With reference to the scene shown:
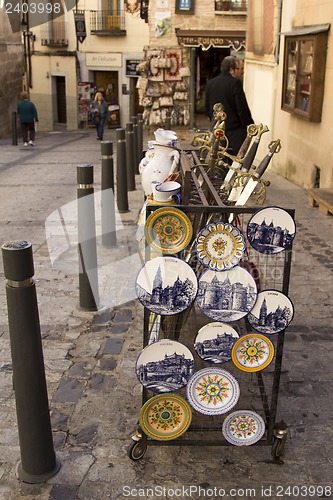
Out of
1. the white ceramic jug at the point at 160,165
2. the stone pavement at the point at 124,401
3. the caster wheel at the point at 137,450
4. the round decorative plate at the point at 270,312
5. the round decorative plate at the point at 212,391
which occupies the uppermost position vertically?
the white ceramic jug at the point at 160,165

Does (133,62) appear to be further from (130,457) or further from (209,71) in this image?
(130,457)

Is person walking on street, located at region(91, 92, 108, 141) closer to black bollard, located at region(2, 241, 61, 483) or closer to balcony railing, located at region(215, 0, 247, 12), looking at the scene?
balcony railing, located at region(215, 0, 247, 12)

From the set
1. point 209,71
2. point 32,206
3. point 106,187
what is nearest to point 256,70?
point 32,206

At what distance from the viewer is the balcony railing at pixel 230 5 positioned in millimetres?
19984

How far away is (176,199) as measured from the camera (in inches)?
124

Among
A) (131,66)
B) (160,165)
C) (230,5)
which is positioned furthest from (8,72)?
(160,165)

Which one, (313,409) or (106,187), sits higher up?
(106,187)

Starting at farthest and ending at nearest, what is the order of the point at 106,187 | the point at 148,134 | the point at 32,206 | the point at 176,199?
the point at 148,134 → the point at 32,206 → the point at 106,187 → the point at 176,199

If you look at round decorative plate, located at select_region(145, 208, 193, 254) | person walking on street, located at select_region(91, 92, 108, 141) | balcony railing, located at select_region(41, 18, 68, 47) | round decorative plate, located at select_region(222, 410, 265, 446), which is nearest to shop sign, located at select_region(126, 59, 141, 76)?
balcony railing, located at select_region(41, 18, 68, 47)

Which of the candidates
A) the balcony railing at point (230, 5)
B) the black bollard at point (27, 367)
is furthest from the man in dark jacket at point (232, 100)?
the balcony railing at point (230, 5)

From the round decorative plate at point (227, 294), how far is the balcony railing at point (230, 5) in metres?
18.9

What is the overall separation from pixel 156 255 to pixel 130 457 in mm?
967

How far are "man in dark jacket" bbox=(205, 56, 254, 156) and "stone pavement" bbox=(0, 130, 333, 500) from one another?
1.92m

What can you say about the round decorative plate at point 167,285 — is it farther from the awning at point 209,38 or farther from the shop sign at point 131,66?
the shop sign at point 131,66
